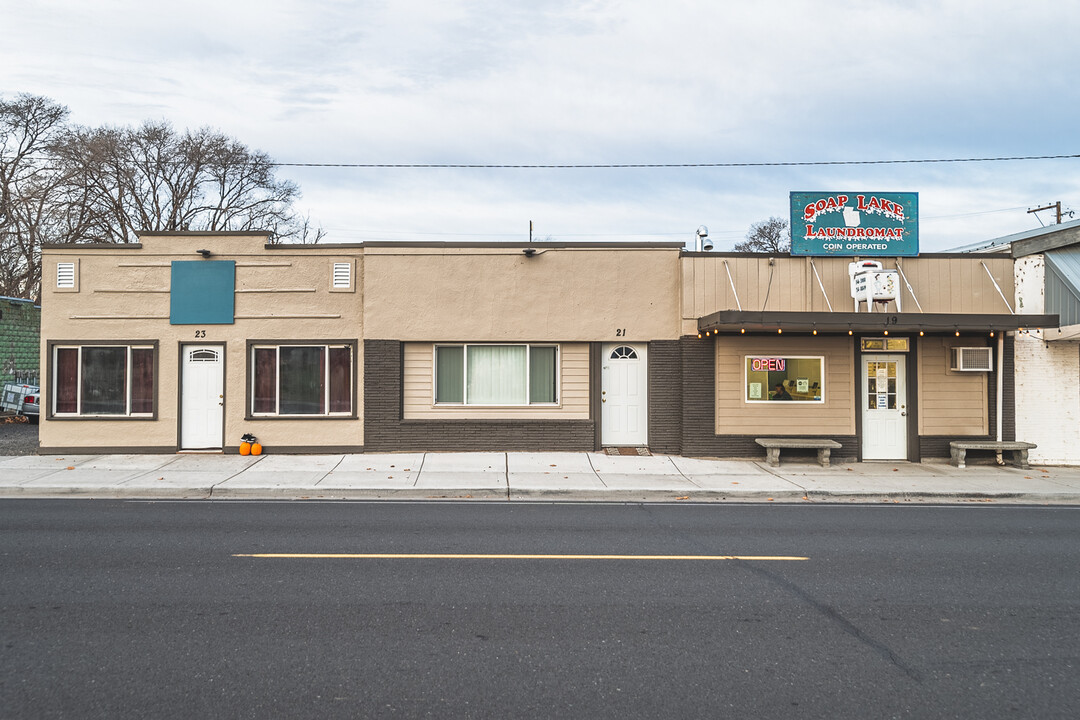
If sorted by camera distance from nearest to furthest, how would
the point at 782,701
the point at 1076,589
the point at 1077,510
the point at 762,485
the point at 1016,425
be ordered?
1. the point at 782,701
2. the point at 1076,589
3. the point at 1077,510
4. the point at 762,485
5. the point at 1016,425

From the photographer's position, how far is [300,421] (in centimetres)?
1561

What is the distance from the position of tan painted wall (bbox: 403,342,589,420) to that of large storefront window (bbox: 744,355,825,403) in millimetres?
3456

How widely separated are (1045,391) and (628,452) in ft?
28.3

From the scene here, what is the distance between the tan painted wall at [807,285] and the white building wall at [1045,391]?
0.54 m

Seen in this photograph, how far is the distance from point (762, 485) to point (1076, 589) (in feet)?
19.5

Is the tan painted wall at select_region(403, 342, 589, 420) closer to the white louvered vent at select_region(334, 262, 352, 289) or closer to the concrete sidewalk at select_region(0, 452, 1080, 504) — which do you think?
the concrete sidewalk at select_region(0, 452, 1080, 504)

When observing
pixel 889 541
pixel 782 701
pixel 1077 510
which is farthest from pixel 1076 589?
pixel 1077 510

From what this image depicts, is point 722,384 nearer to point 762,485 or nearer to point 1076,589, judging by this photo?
point 762,485

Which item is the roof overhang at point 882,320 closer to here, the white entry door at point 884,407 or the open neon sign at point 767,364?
the open neon sign at point 767,364

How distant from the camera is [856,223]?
15.7m

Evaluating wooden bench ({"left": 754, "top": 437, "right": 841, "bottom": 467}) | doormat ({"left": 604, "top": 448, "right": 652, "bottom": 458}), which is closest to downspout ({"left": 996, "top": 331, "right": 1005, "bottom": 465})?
wooden bench ({"left": 754, "top": 437, "right": 841, "bottom": 467})

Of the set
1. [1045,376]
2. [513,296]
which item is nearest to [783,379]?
[1045,376]

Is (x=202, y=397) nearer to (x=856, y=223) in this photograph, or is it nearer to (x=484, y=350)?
(x=484, y=350)

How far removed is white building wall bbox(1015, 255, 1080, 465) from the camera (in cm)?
1528
